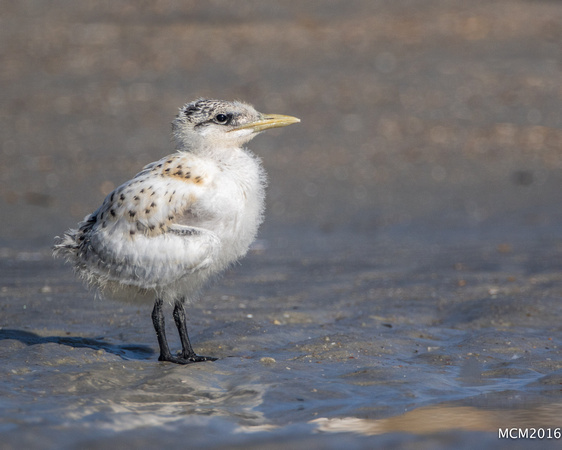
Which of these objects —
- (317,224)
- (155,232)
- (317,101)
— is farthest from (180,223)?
(317,101)

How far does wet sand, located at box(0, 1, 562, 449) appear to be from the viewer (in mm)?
5039

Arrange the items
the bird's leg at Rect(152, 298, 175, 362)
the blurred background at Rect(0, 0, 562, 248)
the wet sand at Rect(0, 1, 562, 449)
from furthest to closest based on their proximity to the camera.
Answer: the blurred background at Rect(0, 0, 562, 248)
the bird's leg at Rect(152, 298, 175, 362)
the wet sand at Rect(0, 1, 562, 449)

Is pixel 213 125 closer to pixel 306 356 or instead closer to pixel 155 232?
pixel 155 232

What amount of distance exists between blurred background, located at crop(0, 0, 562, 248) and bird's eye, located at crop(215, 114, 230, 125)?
443 cm

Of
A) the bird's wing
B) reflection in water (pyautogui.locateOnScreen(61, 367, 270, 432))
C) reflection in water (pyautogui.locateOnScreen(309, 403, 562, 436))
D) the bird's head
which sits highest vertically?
the bird's head

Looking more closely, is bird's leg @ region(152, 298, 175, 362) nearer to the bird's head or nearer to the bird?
the bird

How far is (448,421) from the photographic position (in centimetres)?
484

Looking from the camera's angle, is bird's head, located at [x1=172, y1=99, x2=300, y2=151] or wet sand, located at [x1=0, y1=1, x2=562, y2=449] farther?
bird's head, located at [x1=172, y1=99, x2=300, y2=151]

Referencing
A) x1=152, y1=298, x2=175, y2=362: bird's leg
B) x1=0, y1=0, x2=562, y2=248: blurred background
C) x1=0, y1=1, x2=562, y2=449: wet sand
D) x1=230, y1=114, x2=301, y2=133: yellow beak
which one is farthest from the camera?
x1=0, y1=0, x2=562, y2=248: blurred background

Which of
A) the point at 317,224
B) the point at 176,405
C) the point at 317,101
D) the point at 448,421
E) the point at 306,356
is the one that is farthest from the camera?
the point at 317,101

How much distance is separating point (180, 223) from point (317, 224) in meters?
5.16

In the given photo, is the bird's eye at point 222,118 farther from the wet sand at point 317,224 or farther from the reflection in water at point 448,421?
the reflection in water at point 448,421

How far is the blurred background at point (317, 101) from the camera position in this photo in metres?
11.3

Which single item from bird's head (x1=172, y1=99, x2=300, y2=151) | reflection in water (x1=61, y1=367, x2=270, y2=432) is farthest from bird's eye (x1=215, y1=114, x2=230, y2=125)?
reflection in water (x1=61, y1=367, x2=270, y2=432)
